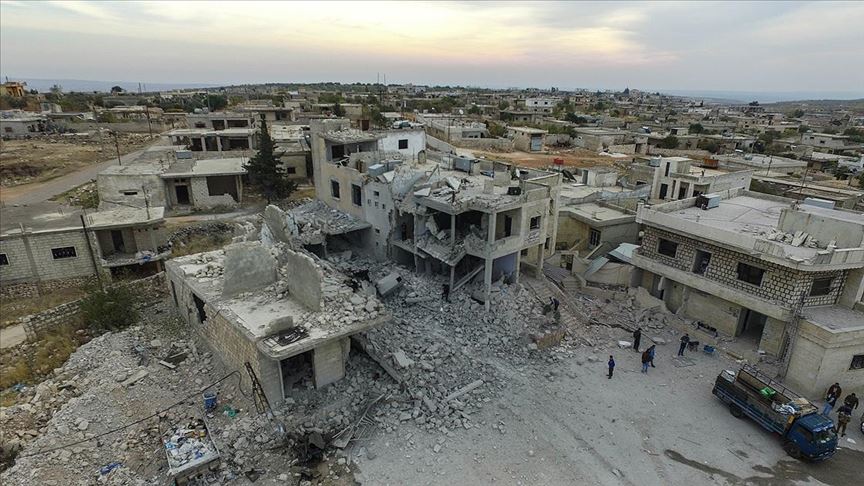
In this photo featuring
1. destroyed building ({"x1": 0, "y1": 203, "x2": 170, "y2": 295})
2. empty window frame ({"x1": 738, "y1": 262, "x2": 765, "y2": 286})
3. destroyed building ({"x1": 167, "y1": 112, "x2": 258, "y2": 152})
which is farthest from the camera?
Result: destroyed building ({"x1": 167, "y1": 112, "x2": 258, "y2": 152})

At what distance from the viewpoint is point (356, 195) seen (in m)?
29.2

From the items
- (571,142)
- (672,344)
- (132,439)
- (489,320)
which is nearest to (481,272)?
(489,320)

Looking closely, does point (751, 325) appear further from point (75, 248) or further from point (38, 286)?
point (38, 286)

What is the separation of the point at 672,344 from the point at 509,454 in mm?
11765

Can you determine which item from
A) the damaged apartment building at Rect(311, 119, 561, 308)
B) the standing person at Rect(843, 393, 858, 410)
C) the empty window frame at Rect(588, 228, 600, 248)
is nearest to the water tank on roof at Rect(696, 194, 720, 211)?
the empty window frame at Rect(588, 228, 600, 248)

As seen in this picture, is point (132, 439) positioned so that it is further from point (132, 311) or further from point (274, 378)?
point (132, 311)

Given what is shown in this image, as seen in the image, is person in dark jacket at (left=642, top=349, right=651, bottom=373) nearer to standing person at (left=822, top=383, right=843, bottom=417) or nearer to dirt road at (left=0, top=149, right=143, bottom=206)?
standing person at (left=822, top=383, right=843, bottom=417)

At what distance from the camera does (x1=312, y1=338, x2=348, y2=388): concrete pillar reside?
16062 millimetres

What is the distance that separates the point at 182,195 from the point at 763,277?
132ft

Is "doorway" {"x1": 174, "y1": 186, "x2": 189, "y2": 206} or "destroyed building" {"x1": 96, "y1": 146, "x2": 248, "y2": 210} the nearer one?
"destroyed building" {"x1": 96, "y1": 146, "x2": 248, "y2": 210}

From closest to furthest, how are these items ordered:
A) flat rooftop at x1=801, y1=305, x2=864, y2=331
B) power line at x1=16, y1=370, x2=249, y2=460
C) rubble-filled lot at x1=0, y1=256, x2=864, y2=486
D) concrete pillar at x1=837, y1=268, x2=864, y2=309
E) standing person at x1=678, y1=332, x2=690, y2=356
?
rubble-filled lot at x1=0, y1=256, x2=864, y2=486
power line at x1=16, y1=370, x2=249, y2=460
flat rooftop at x1=801, y1=305, x2=864, y2=331
concrete pillar at x1=837, y1=268, x2=864, y2=309
standing person at x1=678, y1=332, x2=690, y2=356

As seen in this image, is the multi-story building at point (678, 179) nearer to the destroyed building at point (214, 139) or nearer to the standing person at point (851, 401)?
the standing person at point (851, 401)

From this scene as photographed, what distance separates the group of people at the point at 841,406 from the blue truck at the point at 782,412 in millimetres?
1646

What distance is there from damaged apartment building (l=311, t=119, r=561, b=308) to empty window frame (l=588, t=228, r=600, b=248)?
10.3 feet
